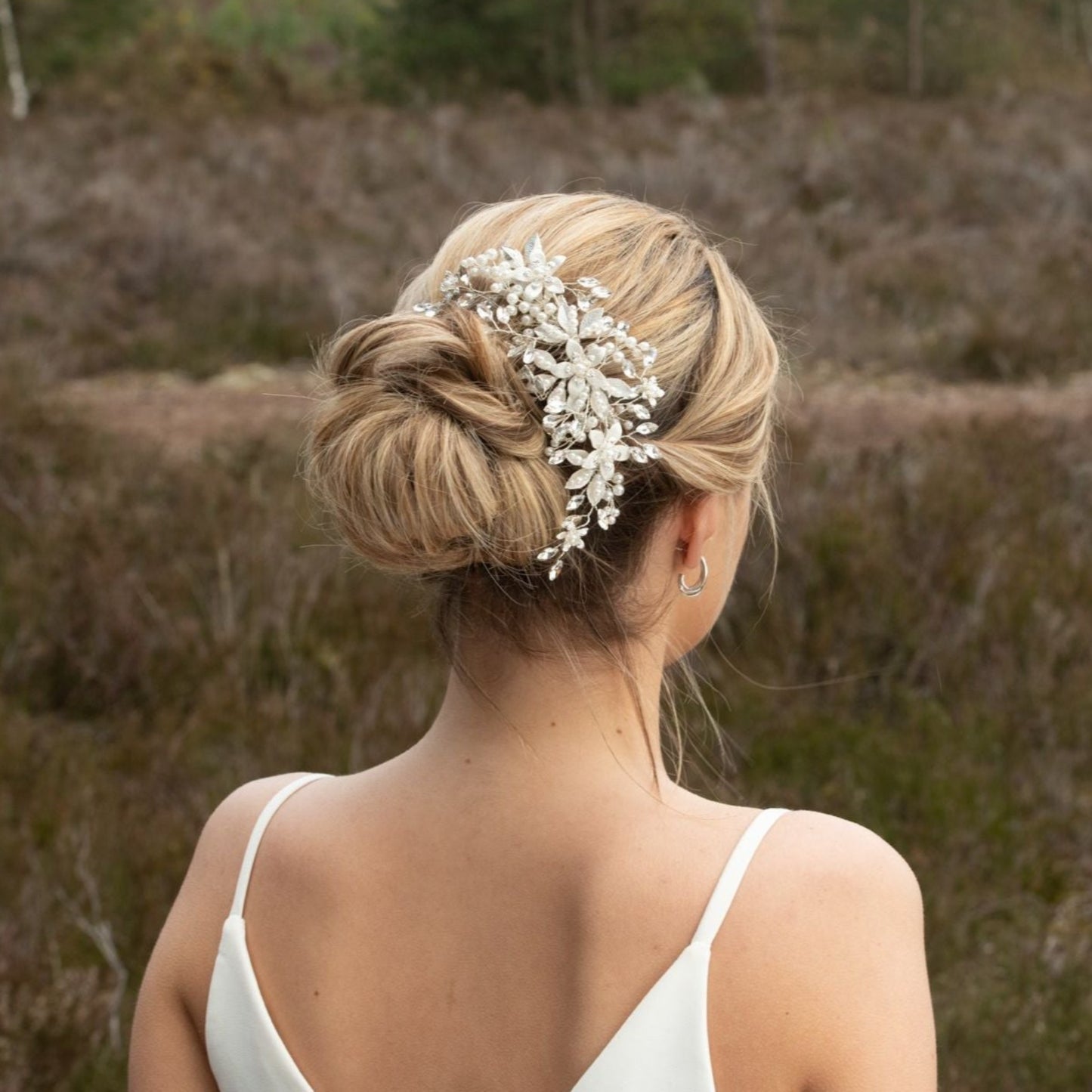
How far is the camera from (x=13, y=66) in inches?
665

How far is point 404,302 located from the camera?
1.54 m

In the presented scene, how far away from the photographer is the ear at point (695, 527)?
143cm

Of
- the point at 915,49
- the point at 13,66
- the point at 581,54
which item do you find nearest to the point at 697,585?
the point at 13,66

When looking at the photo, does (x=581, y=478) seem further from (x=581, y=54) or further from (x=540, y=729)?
(x=581, y=54)

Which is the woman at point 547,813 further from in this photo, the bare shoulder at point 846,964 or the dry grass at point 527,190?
the dry grass at point 527,190

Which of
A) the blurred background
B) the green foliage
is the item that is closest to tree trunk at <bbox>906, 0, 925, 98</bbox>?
the green foliage

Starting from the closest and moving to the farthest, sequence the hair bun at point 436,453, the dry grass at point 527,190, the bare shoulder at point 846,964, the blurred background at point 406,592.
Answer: the bare shoulder at point 846,964 → the hair bun at point 436,453 → the blurred background at point 406,592 → the dry grass at point 527,190

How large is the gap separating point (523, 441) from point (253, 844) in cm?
47

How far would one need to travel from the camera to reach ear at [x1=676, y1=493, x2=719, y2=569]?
1.43 meters

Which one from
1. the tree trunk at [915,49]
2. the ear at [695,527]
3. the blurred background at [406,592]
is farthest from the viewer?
the tree trunk at [915,49]

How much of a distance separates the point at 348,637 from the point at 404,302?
3.02 meters

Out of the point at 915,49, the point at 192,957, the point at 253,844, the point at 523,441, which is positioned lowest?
the point at 915,49

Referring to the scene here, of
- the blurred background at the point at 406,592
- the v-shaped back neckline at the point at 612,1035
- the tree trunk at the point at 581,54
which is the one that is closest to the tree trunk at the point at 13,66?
the blurred background at the point at 406,592

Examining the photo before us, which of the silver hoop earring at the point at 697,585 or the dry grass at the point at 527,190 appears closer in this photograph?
the silver hoop earring at the point at 697,585
